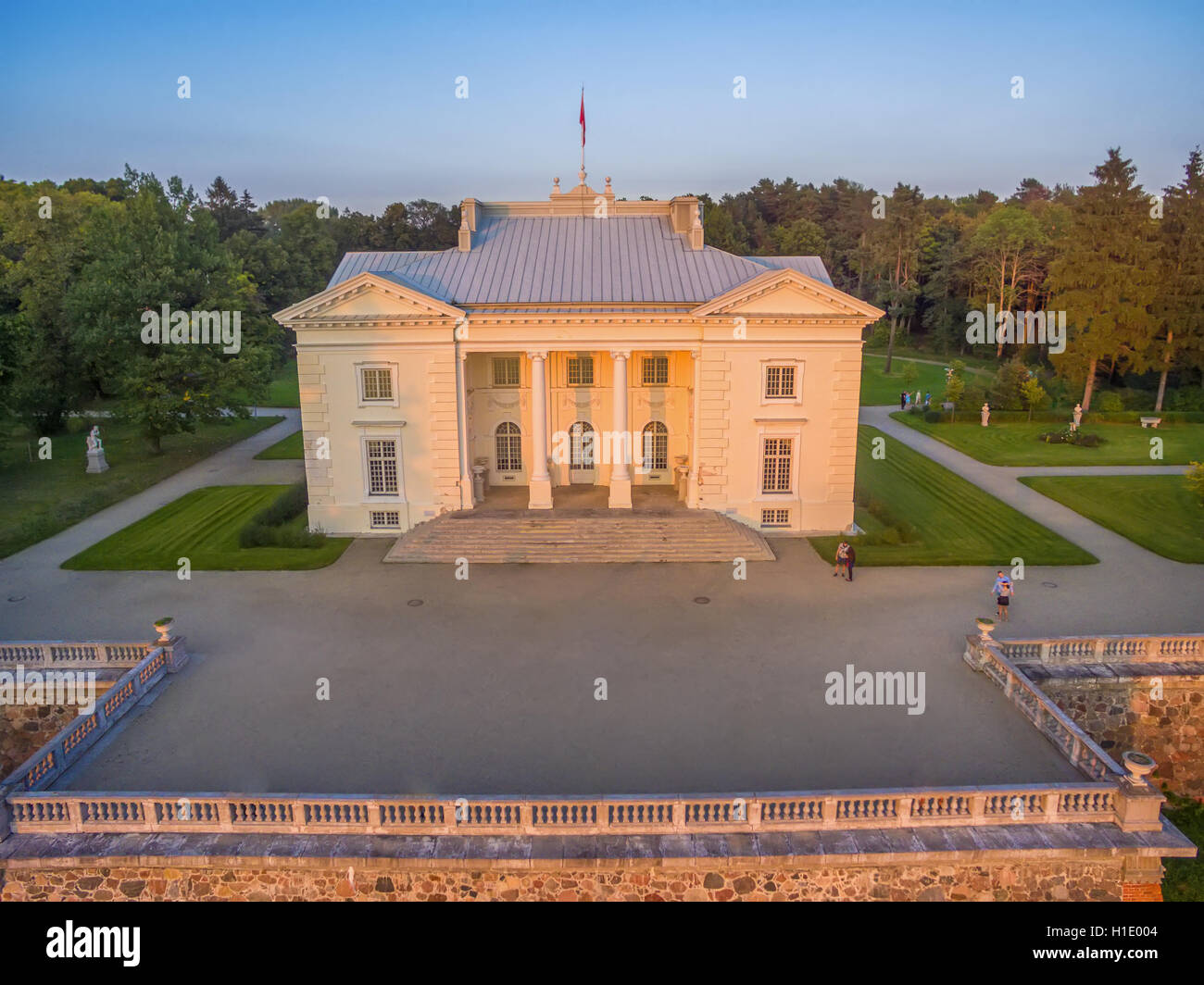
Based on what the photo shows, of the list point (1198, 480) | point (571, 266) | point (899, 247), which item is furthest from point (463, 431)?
point (899, 247)

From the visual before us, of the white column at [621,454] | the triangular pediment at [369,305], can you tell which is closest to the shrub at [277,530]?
the triangular pediment at [369,305]

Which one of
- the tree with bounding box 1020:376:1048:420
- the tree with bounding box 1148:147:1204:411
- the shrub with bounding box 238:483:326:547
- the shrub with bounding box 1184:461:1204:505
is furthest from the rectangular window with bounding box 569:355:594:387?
the tree with bounding box 1148:147:1204:411

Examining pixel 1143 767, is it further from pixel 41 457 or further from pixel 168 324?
pixel 41 457

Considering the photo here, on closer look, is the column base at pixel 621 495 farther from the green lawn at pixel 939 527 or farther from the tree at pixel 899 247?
the tree at pixel 899 247

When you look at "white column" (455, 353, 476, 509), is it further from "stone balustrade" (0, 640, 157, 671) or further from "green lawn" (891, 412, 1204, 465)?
"green lawn" (891, 412, 1204, 465)

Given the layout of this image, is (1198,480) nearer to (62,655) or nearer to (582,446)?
(582,446)

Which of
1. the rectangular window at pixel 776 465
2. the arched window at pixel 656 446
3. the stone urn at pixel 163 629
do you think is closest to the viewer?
the stone urn at pixel 163 629
